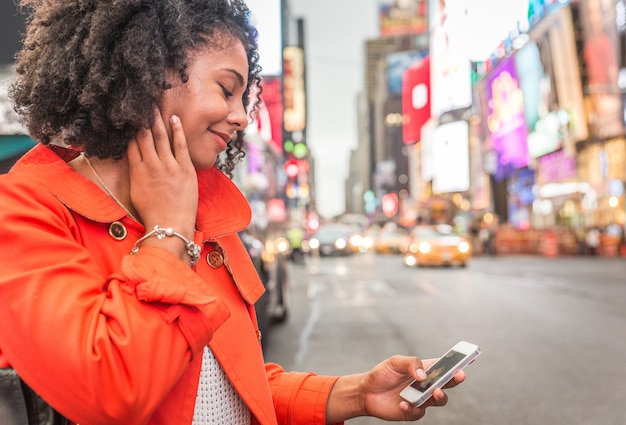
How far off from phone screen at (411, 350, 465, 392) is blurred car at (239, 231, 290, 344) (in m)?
4.52

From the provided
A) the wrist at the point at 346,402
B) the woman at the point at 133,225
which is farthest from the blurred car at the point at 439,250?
the woman at the point at 133,225

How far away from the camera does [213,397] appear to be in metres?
1.38

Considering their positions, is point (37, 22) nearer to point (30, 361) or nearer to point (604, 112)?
point (30, 361)

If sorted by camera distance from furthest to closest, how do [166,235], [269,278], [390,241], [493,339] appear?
1. [390,241]
2. [269,278]
3. [493,339]
4. [166,235]

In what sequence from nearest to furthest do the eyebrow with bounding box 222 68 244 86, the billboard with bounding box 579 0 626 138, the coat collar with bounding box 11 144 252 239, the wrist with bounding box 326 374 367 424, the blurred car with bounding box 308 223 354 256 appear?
the coat collar with bounding box 11 144 252 239 → the eyebrow with bounding box 222 68 244 86 → the wrist with bounding box 326 374 367 424 → the billboard with bounding box 579 0 626 138 → the blurred car with bounding box 308 223 354 256

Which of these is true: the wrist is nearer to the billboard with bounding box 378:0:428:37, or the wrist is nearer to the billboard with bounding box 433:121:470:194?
the billboard with bounding box 433:121:470:194

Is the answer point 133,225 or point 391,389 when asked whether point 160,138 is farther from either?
point 391,389

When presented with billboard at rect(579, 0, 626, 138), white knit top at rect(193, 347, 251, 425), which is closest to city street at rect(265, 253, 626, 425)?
white knit top at rect(193, 347, 251, 425)

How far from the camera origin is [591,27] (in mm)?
34500

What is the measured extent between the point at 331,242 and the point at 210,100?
30247 mm

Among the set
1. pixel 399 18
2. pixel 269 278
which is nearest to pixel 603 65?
pixel 269 278

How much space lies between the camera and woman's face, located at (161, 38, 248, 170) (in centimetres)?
→ 137

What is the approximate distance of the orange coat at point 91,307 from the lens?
3.34 feet

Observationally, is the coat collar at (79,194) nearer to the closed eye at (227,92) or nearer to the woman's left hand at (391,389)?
the closed eye at (227,92)
